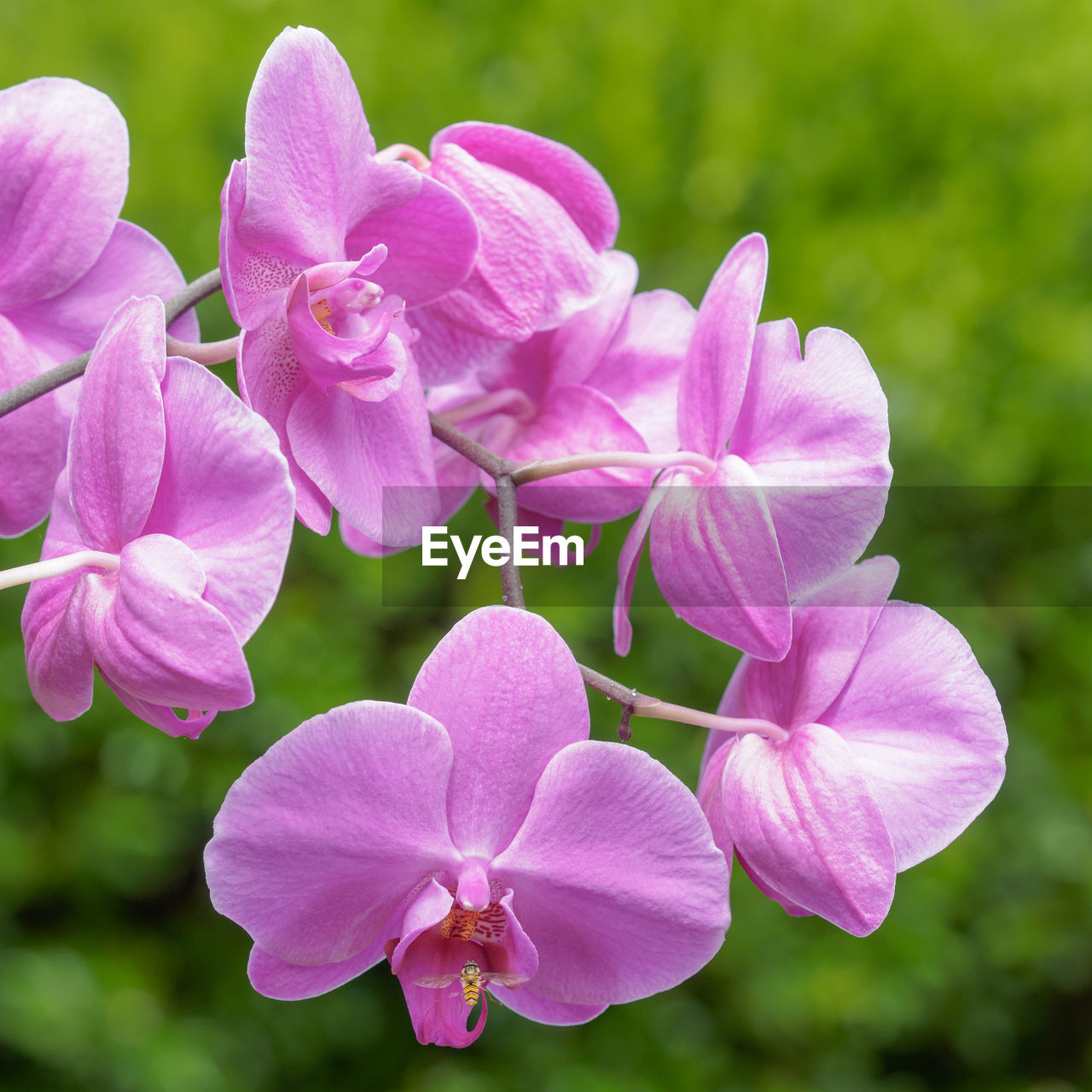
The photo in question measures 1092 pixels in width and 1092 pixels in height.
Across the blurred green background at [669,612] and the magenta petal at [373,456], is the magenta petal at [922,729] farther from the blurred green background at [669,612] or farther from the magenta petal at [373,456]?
the blurred green background at [669,612]

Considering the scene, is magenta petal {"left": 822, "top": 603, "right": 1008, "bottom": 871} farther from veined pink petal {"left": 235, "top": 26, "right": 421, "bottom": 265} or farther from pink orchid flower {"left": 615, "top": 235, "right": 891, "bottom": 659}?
veined pink petal {"left": 235, "top": 26, "right": 421, "bottom": 265}

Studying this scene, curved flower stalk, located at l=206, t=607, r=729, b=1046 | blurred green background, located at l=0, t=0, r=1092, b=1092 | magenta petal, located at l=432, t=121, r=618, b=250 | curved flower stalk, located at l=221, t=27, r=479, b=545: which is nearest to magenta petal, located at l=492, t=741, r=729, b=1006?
curved flower stalk, located at l=206, t=607, r=729, b=1046

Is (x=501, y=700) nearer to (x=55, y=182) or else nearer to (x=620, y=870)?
(x=620, y=870)

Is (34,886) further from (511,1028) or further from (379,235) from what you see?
(379,235)

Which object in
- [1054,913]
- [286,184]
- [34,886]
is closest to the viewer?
Result: [286,184]

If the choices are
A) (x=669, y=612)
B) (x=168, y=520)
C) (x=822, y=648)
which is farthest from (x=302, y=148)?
(x=669, y=612)

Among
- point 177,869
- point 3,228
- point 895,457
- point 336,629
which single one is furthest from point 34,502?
point 895,457
